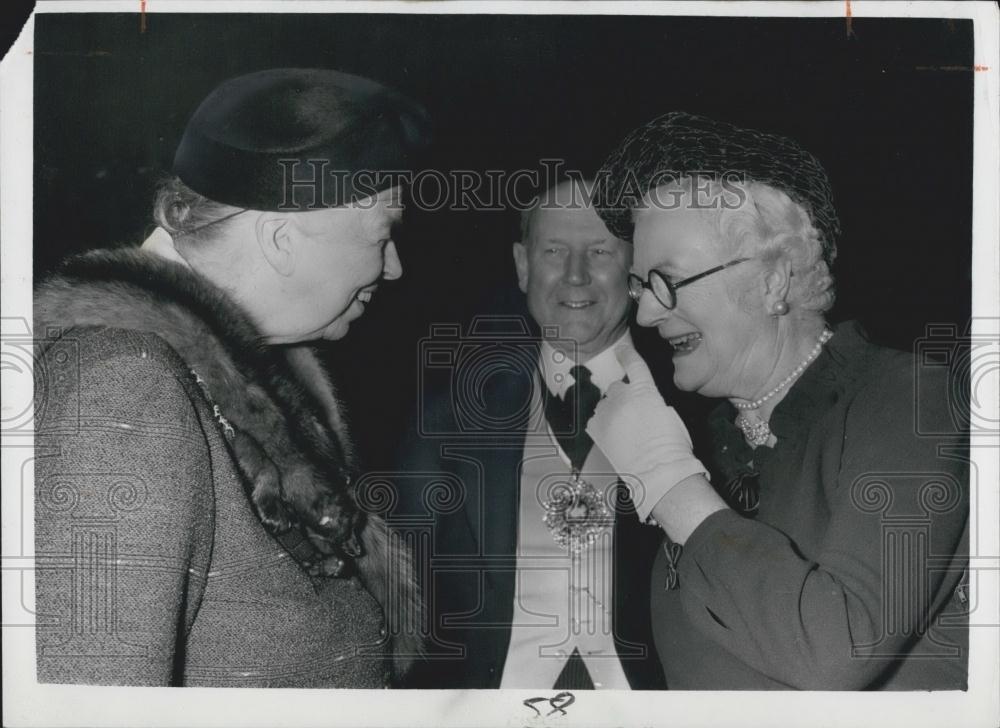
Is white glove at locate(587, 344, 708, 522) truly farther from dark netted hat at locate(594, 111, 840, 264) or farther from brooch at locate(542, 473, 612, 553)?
dark netted hat at locate(594, 111, 840, 264)

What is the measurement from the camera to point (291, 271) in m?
1.79

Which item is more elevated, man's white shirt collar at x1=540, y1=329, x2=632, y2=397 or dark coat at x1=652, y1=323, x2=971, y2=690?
man's white shirt collar at x1=540, y1=329, x2=632, y2=397

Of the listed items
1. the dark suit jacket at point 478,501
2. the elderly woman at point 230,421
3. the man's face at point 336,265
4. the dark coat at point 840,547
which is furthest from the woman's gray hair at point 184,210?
the dark coat at point 840,547

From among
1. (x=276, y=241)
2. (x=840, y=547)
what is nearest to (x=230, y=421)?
(x=276, y=241)

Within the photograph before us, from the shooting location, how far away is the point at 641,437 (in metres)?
1.81

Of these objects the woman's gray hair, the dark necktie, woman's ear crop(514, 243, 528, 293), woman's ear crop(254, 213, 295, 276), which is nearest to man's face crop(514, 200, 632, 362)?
woman's ear crop(514, 243, 528, 293)

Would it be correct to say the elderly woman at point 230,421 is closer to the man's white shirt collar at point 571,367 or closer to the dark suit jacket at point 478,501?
the dark suit jacket at point 478,501

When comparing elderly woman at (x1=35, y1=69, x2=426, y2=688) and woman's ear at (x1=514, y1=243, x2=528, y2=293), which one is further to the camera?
woman's ear at (x1=514, y1=243, x2=528, y2=293)

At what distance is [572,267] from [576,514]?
0.44 metres

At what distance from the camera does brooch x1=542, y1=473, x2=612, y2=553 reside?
1824 mm

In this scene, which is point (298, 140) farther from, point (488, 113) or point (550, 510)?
point (550, 510)

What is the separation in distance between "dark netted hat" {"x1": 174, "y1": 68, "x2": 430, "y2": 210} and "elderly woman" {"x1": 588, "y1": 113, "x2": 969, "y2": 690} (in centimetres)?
39

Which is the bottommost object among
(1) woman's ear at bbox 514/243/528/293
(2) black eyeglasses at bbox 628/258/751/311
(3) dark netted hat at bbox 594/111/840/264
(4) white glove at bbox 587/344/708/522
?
(4) white glove at bbox 587/344/708/522

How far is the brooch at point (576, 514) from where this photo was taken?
1824 millimetres
